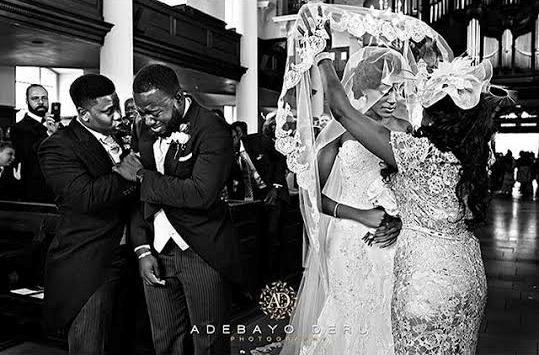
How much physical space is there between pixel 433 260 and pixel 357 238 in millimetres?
1021

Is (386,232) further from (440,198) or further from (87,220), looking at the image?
(87,220)

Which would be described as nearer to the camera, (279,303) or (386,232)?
(386,232)

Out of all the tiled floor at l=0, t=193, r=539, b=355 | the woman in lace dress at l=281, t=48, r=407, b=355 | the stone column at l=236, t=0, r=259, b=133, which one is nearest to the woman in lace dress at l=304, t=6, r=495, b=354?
the woman in lace dress at l=281, t=48, r=407, b=355

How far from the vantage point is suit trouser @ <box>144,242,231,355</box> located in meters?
2.31

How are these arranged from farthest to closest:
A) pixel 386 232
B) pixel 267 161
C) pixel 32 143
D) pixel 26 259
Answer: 1. pixel 267 161
2. pixel 32 143
3. pixel 26 259
4. pixel 386 232

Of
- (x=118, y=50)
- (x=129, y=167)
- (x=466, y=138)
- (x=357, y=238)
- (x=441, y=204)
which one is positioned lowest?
(x=357, y=238)

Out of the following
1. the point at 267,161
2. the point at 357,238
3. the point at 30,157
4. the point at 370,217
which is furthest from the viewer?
the point at 267,161

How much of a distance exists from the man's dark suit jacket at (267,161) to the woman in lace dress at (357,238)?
2.99m

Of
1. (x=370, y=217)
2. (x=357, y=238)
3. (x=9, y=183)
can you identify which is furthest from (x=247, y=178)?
(x=370, y=217)

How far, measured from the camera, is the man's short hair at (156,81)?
7.24 feet

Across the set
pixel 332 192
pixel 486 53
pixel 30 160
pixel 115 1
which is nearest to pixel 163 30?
pixel 115 1

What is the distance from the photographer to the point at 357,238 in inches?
115

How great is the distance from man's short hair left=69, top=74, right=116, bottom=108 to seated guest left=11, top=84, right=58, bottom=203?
2778mm

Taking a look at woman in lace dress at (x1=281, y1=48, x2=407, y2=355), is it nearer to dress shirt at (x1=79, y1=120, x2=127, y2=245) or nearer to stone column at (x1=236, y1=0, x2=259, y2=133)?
dress shirt at (x1=79, y1=120, x2=127, y2=245)
